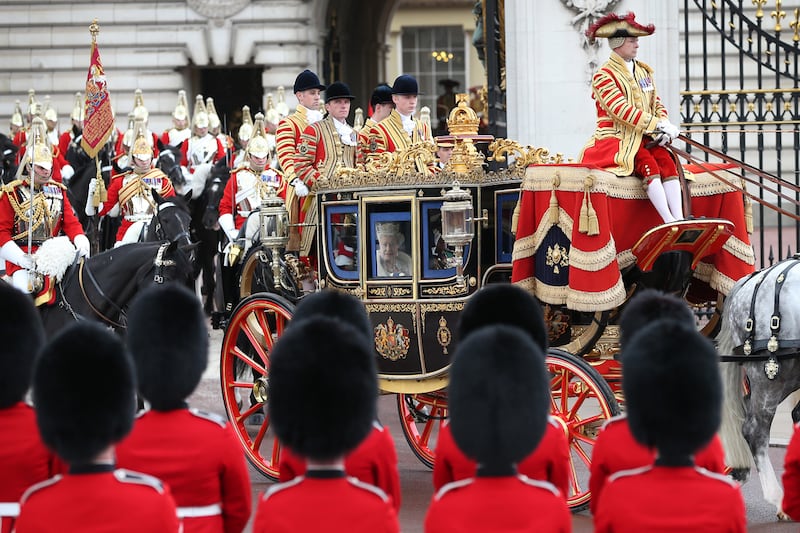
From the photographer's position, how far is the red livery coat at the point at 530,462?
489 cm

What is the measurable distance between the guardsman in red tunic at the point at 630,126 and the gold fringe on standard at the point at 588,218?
319mm

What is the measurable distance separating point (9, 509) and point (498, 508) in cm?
181

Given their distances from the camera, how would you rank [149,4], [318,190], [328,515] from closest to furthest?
1. [328,515]
2. [318,190]
3. [149,4]

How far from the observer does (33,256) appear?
9898mm

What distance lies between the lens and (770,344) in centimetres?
701

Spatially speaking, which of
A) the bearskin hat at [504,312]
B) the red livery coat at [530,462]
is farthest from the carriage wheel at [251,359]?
the red livery coat at [530,462]

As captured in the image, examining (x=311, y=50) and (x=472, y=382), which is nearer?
(x=472, y=382)

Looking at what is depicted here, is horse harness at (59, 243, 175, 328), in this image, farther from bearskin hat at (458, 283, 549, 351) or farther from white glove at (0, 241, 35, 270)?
bearskin hat at (458, 283, 549, 351)

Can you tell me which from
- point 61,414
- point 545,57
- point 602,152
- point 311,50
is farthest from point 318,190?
point 311,50

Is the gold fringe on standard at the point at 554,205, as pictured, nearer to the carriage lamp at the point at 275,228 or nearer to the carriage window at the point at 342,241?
the carriage window at the point at 342,241

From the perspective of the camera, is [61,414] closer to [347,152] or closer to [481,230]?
[481,230]

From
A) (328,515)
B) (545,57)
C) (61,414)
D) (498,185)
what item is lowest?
(328,515)

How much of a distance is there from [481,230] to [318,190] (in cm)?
→ 102

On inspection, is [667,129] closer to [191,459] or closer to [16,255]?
[191,459]
